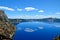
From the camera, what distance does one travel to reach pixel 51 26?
6215 mm

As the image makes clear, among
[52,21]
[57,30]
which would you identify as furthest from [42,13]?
[57,30]

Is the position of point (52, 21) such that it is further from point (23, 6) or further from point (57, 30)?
point (23, 6)

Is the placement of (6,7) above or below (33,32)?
above

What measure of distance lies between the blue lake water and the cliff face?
206 mm

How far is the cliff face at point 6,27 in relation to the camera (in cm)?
616

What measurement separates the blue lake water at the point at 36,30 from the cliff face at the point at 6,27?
8.1 inches

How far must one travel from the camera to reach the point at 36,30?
20.6 ft

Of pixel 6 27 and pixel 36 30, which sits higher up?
pixel 6 27

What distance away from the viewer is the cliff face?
6157mm

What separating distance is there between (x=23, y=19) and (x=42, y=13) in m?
0.83

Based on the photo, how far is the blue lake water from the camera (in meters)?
6.17

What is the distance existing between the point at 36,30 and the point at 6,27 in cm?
124

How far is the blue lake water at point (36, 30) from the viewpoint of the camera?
6.17 m

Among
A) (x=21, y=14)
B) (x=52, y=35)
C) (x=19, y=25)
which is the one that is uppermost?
(x=21, y=14)
